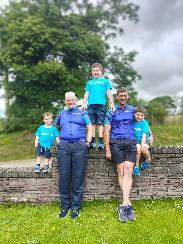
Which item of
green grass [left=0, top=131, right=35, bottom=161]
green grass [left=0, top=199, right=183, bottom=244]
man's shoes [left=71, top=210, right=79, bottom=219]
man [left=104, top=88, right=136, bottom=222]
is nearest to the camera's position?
green grass [left=0, top=199, right=183, bottom=244]

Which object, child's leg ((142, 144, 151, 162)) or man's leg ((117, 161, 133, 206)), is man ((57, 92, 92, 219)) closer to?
man's leg ((117, 161, 133, 206))

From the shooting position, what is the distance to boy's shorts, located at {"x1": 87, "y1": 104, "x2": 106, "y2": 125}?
8523 mm

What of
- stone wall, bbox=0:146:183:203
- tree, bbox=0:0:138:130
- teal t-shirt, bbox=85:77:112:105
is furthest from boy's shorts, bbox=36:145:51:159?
tree, bbox=0:0:138:130

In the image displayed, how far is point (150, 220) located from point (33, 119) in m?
18.0

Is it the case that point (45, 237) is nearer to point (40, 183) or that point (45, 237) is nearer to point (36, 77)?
point (40, 183)

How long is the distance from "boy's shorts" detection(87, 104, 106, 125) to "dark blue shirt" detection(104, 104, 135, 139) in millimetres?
399

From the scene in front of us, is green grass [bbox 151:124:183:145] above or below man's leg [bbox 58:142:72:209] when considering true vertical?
above

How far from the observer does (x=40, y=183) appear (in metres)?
8.63

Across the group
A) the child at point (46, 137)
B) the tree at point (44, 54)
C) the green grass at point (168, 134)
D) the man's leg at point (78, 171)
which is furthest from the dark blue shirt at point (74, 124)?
the tree at point (44, 54)

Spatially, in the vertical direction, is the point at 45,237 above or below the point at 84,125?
below

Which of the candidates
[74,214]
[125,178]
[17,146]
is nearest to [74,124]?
[125,178]

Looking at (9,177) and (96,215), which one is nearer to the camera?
(96,215)

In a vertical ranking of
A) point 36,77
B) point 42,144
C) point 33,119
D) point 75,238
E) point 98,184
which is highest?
point 36,77

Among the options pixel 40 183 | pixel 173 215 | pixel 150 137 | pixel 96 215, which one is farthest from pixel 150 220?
pixel 40 183
